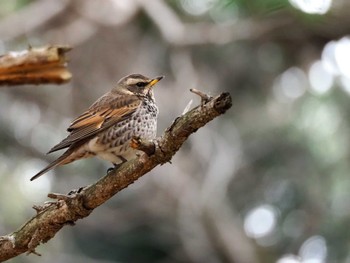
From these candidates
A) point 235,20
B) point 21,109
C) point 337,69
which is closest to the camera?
point 235,20

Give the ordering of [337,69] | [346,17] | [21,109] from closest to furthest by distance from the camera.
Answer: [346,17] → [337,69] → [21,109]

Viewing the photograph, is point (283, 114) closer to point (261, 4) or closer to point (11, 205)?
point (11, 205)

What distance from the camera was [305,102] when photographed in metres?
5.97

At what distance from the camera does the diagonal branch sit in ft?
7.50

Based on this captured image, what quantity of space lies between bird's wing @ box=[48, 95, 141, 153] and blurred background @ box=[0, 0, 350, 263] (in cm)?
134

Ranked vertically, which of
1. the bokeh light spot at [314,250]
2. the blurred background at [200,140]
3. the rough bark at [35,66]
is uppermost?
the blurred background at [200,140]

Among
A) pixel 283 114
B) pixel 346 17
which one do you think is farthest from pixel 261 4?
pixel 283 114

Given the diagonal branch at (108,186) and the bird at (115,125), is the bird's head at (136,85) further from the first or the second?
the diagonal branch at (108,186)

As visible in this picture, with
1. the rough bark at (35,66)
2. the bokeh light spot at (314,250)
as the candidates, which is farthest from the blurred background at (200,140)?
the rough bark at (35,66)

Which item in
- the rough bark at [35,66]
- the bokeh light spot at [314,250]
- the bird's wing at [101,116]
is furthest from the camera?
the bokeh light spot at [314,250]

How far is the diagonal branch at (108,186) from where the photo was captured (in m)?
2.29

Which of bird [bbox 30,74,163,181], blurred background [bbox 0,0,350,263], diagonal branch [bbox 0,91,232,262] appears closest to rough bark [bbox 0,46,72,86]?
bird [bbox 30,74,163,181]

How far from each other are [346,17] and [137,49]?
4.72m

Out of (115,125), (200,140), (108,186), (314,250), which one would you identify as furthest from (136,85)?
(200,140)
